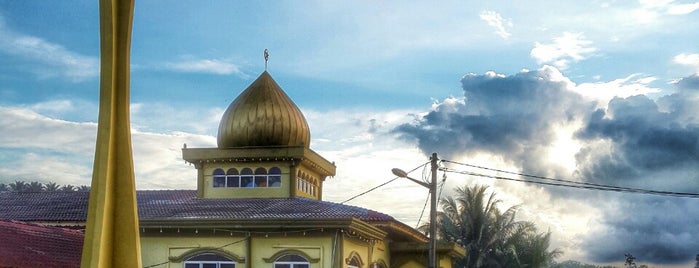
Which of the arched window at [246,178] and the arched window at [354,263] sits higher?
the arched window at [246,178]

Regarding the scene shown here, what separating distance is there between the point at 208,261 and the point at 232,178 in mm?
4793

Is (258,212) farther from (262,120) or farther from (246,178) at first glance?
(262,120)

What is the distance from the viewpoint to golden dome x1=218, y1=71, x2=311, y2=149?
2673 cm

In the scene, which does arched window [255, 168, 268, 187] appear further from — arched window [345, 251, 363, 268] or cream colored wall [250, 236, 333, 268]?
arched window [345, 251, 363, 268]

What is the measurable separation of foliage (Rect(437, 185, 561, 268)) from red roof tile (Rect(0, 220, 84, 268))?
30.3m

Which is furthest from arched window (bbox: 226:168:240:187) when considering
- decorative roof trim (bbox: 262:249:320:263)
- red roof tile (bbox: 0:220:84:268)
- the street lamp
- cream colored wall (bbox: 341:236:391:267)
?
red roof tile (bbox: 0:220:84:268)

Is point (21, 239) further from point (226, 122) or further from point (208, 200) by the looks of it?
point (226, 122)

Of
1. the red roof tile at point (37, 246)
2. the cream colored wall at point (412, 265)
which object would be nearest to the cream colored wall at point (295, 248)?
the red roof tile at point (37, 246)

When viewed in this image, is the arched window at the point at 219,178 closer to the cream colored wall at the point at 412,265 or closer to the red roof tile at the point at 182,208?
the red roof tile at the point at 182,208

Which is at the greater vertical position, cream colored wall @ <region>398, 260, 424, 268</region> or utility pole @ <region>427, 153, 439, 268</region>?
utility pole @ <region>427, 153, 439, 268</region>

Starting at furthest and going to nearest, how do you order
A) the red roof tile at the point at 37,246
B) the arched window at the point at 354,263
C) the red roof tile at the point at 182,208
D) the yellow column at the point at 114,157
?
the arched window at the point at 354,263 → the red roof tile at the point at 182,208 → the red roof tile at the point at 37,246 → the yellow column at the point at 114,157

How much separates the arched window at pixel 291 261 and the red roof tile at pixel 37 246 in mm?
5781

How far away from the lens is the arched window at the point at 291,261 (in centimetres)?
2144

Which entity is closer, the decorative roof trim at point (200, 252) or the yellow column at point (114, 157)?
the yellow column at point (114, 157)
